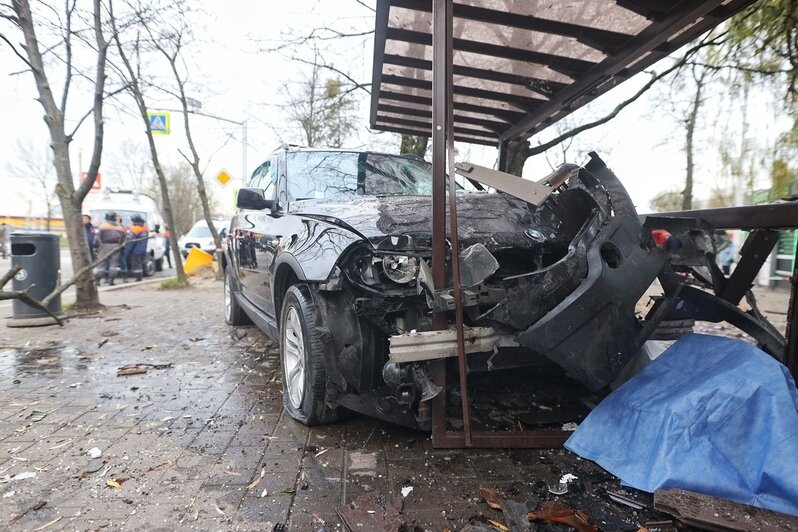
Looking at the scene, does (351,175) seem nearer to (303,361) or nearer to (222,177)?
(303,361)

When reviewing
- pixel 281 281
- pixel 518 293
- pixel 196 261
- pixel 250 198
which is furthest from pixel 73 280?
pixel 196 261

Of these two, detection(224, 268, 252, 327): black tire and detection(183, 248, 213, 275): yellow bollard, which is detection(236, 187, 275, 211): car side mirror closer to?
detection(224, 268, 252, 327): black tire

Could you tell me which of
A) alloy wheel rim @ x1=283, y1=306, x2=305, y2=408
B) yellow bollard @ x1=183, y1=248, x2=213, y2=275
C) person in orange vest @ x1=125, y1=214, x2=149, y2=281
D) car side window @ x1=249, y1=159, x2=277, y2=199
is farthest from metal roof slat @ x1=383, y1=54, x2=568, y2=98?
yellow bollard @ x1=183, y1=248, x2=213, y2=275

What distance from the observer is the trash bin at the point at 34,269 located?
6586mm

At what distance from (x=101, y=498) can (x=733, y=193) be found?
17.9 m

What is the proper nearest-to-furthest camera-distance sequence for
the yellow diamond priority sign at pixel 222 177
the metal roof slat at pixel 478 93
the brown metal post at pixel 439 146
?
1. the brown metal post at pixel 439 146
2. the metal roof slat at pixel 478 93
3. the yellow diamond priority sign at pixel 222 177

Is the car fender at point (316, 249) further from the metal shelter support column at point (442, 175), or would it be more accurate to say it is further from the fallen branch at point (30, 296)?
the fallen branch at point (30, 296)

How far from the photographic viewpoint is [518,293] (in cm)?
247

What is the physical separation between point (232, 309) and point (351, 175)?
3.00 m

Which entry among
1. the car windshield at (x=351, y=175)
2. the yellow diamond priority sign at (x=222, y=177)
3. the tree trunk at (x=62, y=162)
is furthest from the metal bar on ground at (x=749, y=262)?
the yellow diamond priority sign at (x=222, y=177)

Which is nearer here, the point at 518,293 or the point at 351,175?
the point at 518,293

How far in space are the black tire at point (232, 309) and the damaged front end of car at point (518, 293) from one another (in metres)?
3.71

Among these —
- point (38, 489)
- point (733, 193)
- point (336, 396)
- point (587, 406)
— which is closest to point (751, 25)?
point (587, 406)

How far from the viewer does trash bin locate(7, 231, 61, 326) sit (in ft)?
21.6
